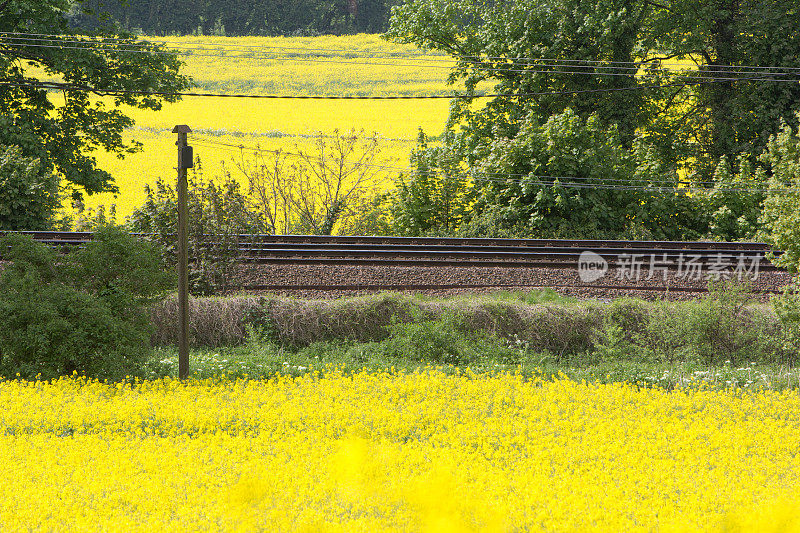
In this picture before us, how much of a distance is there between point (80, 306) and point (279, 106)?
31759 mm

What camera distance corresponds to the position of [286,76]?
47.1 metres

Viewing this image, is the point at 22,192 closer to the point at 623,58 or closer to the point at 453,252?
the point at 453,252

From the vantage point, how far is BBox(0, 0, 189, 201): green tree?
19.7 metres

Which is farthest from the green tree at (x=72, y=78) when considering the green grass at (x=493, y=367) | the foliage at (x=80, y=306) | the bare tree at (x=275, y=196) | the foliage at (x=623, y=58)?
the green grass at (x=493, y=367)

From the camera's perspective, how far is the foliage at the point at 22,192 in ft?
57.6

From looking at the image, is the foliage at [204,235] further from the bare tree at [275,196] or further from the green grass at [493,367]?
the bare tree at [275,196]

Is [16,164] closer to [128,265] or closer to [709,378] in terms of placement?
[128,265]

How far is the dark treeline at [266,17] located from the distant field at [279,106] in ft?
5.27

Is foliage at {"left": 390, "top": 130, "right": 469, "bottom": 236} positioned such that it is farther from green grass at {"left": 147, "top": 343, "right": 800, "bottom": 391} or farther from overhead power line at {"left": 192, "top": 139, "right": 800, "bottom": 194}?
green grass at {"left": 147, "top": 343, "right": 800, "bottom": 391}

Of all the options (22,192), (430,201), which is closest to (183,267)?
(22,192)

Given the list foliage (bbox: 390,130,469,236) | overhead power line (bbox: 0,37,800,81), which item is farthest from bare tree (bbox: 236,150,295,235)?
overhead power line (bbox: 0,37,800,81)

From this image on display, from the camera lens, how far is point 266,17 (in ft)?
179

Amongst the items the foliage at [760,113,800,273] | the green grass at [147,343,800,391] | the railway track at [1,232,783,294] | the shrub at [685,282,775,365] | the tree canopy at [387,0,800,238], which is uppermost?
the tree canopy at [387,0,800,238]

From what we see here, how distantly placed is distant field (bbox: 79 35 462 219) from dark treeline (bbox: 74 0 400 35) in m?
1.61
